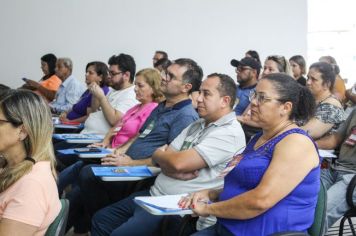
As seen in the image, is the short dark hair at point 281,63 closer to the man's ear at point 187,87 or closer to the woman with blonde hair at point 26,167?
the man's ear at point 187,87

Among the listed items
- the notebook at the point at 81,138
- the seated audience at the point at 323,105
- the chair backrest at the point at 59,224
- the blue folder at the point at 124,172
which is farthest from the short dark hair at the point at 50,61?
the chair backrest at the point at 59,224

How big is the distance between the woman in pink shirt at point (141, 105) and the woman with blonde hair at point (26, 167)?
1.58 metres

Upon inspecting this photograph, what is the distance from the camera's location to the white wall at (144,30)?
6512 mm

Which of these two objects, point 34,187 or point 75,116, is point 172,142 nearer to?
point 34,187

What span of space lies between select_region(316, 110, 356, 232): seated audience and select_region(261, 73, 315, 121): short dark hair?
0.85m

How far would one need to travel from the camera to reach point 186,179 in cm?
218

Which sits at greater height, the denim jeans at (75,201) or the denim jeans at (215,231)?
the denim jeans at (215,231)

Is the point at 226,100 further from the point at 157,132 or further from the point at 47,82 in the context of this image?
the point at 47,82

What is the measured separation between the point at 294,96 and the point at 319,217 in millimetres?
481

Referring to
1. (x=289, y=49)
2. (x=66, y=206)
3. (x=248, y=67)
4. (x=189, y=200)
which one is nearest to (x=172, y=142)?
(x=189, y=200)

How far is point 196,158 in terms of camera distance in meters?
2.11

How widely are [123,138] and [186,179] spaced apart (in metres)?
1.20

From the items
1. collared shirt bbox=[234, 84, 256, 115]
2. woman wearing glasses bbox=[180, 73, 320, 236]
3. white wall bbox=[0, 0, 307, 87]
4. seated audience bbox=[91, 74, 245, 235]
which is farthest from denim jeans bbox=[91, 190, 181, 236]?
white wall bbox=[0, 0, 307, 87]

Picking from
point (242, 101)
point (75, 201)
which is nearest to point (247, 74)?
point (242, 101)
